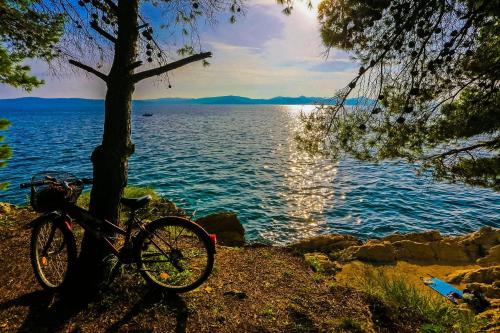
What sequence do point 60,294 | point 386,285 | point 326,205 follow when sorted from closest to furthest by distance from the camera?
point 60,294 < point 386,285 < point 326,205

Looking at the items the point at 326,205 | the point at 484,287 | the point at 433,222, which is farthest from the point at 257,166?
the point at 484,287

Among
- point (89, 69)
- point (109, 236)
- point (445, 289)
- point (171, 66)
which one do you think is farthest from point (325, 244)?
point (89, 69)

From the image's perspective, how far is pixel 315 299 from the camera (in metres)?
5.34

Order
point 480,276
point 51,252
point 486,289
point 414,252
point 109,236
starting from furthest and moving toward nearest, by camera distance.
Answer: point 414,252 < point 480,276 < point 486,289 < point 51,252 < point 109,236

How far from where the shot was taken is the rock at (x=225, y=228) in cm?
1159

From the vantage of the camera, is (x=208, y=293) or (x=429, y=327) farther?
(x=208, y=293)

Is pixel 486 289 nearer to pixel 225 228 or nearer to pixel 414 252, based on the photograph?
pixel 414 252

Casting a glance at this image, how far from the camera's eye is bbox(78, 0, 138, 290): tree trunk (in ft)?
15.2

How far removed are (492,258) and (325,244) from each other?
219 inches

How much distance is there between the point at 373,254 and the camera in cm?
1105

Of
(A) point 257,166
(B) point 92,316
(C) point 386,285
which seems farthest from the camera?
(A) point 257,166

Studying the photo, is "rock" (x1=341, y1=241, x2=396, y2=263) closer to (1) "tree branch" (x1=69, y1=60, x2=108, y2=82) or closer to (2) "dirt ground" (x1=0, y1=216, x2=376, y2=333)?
(2) "dirt ground" (x1=0, y1=216, x2=376, y2=333)

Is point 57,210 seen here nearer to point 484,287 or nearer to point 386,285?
point 386,285

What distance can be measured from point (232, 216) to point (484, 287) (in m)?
8.32
